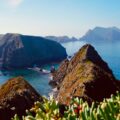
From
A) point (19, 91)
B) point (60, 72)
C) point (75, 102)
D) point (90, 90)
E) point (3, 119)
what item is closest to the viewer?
point (75, 102)

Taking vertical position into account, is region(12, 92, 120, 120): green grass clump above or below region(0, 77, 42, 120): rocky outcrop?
above

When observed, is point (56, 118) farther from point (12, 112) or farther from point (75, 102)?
point (12, 112)

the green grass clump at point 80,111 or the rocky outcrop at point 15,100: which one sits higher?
the green grass clump at point 80,111

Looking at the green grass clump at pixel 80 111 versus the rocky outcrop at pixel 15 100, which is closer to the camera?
the green grass clump at pixel 80 111

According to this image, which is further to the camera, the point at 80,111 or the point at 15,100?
the point at 15,100

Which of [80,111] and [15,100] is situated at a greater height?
[80,111]

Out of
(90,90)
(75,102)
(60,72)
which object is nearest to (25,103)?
(90,90)

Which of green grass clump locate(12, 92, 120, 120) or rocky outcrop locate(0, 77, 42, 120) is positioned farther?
rocky outcrop locate(0, 77, 42, 120)

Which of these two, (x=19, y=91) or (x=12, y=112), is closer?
(x=12, y=112)
